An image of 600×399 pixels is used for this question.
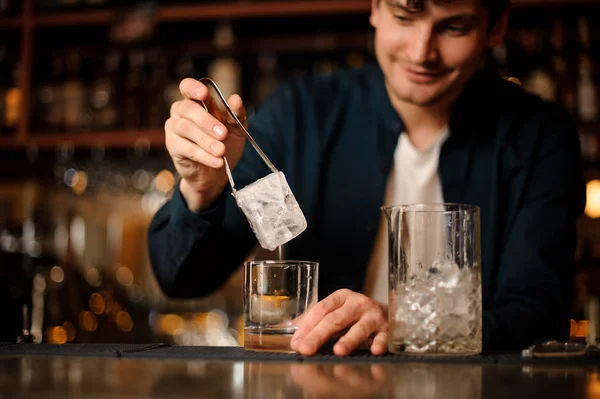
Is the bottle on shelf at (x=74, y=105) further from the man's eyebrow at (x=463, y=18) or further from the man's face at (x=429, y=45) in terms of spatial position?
the man's eyebrow at (x=463, y=18)

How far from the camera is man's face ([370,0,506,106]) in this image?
4.36 feet

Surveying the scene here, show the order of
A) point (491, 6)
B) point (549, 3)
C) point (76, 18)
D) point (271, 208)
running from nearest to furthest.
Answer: point (271, 208), point (491, 6), point (549, 3), point (76, 18)

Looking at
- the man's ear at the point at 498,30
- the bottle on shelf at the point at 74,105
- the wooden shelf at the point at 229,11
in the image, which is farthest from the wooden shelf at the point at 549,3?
the bottle on shelf at the point at 74,105

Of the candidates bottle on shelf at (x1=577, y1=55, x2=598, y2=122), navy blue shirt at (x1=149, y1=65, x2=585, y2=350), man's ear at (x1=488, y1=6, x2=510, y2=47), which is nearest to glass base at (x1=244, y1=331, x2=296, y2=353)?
navy blue shirt at (x1=149, y1=65, x2=585, y2=350)

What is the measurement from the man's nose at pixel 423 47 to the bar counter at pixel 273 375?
23.0 inches

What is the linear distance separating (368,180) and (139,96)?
61.1 inches

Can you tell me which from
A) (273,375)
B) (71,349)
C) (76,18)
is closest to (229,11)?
(76,18)

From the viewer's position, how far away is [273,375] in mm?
746

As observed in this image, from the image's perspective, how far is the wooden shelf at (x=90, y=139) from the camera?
2709mm

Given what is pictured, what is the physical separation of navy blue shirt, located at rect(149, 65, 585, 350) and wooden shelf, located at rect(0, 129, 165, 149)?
3.72 ft

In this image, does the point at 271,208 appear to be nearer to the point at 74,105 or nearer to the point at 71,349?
the point at 71,349

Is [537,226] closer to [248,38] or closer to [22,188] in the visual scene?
[248,38]

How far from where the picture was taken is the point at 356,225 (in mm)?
1538

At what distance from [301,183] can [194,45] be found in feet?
5.15
